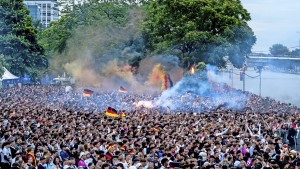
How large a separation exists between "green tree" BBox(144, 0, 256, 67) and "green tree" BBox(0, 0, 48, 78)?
12.6 metres

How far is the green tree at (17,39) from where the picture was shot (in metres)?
65.7

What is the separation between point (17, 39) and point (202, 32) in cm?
1791

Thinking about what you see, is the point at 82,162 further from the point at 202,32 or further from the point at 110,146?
the point at 202,32

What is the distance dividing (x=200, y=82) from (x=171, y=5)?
10759 mm

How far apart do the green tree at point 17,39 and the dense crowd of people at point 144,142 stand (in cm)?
3554

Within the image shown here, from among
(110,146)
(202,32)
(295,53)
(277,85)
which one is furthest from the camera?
(295,53)

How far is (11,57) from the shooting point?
6531cm

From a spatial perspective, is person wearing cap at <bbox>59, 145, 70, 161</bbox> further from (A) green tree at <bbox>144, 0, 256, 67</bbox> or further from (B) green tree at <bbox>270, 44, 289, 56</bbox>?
(B) green tree at <bbox>270, 44, 289, 56</bbox>

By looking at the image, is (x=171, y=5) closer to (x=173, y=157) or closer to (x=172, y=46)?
(x=172, y=46)

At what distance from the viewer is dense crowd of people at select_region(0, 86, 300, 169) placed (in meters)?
16.8


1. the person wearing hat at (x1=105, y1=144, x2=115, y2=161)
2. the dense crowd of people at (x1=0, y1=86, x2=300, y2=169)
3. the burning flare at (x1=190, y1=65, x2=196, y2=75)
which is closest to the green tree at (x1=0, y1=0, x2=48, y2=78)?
the burning flare at (x1=190, y1=65, x2=196, y2=75)

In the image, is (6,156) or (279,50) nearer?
(6,156)

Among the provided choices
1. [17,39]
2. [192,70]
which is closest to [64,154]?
[192,70]

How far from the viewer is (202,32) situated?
6119 cm
